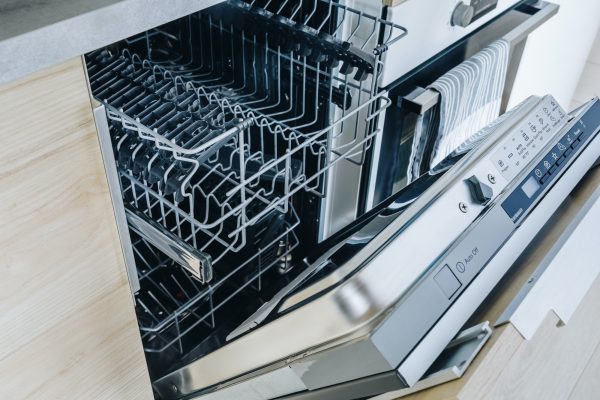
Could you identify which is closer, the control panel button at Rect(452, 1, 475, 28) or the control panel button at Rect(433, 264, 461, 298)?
the control panel button at Rect(433, 264, 461, 298)

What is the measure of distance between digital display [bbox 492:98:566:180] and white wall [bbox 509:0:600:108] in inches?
21.2

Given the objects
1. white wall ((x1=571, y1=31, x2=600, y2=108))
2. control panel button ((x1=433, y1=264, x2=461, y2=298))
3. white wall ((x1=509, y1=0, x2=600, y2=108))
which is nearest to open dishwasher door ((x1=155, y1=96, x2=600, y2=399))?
control panel button ((x1=433, y1=264, x2=461, y2=298))

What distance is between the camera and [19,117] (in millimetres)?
445

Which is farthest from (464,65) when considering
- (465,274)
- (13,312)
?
(13,312)

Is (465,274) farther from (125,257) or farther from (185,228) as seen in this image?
(185,228)

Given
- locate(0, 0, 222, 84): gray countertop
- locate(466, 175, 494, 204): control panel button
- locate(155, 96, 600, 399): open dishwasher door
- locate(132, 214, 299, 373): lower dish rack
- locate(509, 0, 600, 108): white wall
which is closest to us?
locate(0, 0, 222, 84): gray countertop

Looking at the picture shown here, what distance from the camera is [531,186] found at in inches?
28.0

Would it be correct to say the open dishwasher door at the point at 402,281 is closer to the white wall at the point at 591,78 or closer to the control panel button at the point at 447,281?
the control panel button at the point at 447,281

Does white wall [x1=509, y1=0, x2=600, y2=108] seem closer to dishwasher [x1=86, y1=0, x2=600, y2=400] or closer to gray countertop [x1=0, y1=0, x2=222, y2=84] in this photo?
dishwasher [x1=86, y1=0, x2=600, y2=400]

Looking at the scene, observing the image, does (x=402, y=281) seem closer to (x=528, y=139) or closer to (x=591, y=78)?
(x=528, y=139)

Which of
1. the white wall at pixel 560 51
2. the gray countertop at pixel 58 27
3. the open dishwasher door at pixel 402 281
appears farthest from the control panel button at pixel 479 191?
the white wall at pixel 560 51

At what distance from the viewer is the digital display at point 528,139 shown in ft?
2.35

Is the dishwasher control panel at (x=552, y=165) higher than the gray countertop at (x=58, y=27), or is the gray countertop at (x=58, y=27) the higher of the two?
the gray countertop at (x=58, y=27)

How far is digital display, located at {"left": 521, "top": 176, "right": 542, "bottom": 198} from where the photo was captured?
0.70 metres
